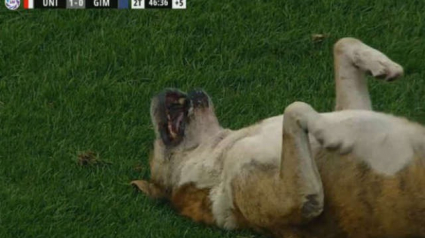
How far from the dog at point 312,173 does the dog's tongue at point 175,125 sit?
0.03 m

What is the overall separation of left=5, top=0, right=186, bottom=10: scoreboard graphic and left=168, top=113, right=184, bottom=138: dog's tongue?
203cm

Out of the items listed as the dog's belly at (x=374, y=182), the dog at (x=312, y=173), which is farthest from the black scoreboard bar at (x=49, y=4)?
the dog's belly at (x=374, y=182)

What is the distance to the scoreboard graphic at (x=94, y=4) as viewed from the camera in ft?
28.3

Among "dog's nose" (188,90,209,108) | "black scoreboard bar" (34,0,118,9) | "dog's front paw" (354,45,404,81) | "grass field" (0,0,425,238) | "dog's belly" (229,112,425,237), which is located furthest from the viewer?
"black scoreboard bar" (34,0,118,9)

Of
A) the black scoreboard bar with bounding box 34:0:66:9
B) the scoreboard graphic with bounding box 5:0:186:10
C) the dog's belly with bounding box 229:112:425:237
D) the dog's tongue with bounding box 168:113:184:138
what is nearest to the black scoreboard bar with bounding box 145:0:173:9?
the scoreboard graphic with bounding box 5:0:186:10

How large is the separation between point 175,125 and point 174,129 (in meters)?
0.02

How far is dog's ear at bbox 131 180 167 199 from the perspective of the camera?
674 cm

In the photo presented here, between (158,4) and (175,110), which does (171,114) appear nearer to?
(175,110)

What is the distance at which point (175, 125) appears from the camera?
6.76 metres

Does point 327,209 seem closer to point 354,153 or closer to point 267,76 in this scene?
point 354,153

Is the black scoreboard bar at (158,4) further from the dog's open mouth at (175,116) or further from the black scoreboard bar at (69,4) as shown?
the dog's open mouth at (175,116)

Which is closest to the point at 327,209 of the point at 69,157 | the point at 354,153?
the point at 354,153

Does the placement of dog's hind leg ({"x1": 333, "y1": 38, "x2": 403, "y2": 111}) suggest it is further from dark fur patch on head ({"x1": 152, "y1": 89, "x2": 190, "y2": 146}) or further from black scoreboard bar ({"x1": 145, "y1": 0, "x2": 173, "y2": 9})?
black scoreboard bar ({"x1": 145, "y1": 0, "x2": 173, "y2": 9})
